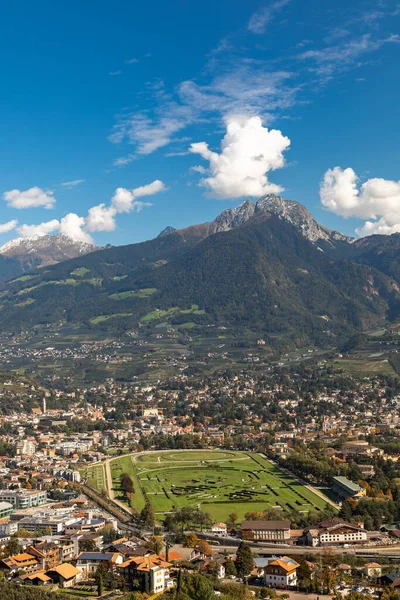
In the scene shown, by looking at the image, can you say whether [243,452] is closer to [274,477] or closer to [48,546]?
[274,477]

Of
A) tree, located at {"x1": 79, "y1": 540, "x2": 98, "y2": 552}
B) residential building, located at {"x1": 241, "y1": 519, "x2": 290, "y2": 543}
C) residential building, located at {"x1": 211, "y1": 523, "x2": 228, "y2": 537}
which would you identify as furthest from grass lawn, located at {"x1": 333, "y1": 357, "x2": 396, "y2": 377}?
tree, located at {"x1": 79, "y1": 540, "x2": 98, "y2": 552}

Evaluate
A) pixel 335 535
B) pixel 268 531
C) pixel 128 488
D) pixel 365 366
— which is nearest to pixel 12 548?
pixel 268 531

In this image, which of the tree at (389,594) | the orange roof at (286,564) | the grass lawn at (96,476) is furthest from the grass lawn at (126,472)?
the tree at (389,594)

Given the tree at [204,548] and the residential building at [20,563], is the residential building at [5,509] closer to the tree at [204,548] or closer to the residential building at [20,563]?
the residential building at [20,563]

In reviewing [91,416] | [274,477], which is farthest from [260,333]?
[274,477]

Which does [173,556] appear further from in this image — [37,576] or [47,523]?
[47,523]
